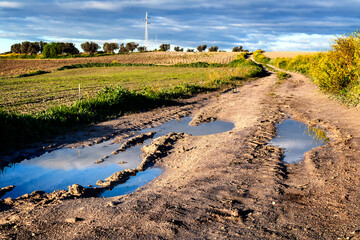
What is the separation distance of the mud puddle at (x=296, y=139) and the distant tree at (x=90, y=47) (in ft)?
339

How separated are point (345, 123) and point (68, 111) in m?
8.54

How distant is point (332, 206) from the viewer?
3.88 m

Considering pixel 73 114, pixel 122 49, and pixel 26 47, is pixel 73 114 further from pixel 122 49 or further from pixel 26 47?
pixel 26 47

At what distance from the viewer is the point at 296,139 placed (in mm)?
7520

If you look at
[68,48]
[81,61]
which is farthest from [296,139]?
[68,48]

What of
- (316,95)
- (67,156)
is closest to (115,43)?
(316,95)

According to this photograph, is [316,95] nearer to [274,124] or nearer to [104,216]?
[274,124]

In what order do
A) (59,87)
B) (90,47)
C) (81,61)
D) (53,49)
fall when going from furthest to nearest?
(90,47)
(53,49)
(81,61)
(59,87)

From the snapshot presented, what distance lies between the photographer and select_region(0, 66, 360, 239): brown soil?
3.27m

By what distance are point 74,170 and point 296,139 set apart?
5357mm

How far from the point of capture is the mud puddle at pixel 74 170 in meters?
4.92

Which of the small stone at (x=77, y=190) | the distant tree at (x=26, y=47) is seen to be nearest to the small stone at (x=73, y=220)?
the small stone at (x=77, y=190)

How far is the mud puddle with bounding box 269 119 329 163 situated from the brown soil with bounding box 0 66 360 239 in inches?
9.8

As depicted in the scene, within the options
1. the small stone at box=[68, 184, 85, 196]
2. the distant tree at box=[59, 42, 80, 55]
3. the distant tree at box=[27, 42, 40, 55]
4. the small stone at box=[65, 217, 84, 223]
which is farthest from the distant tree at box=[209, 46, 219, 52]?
the small stone at box=[65, 217, 84, 223]
